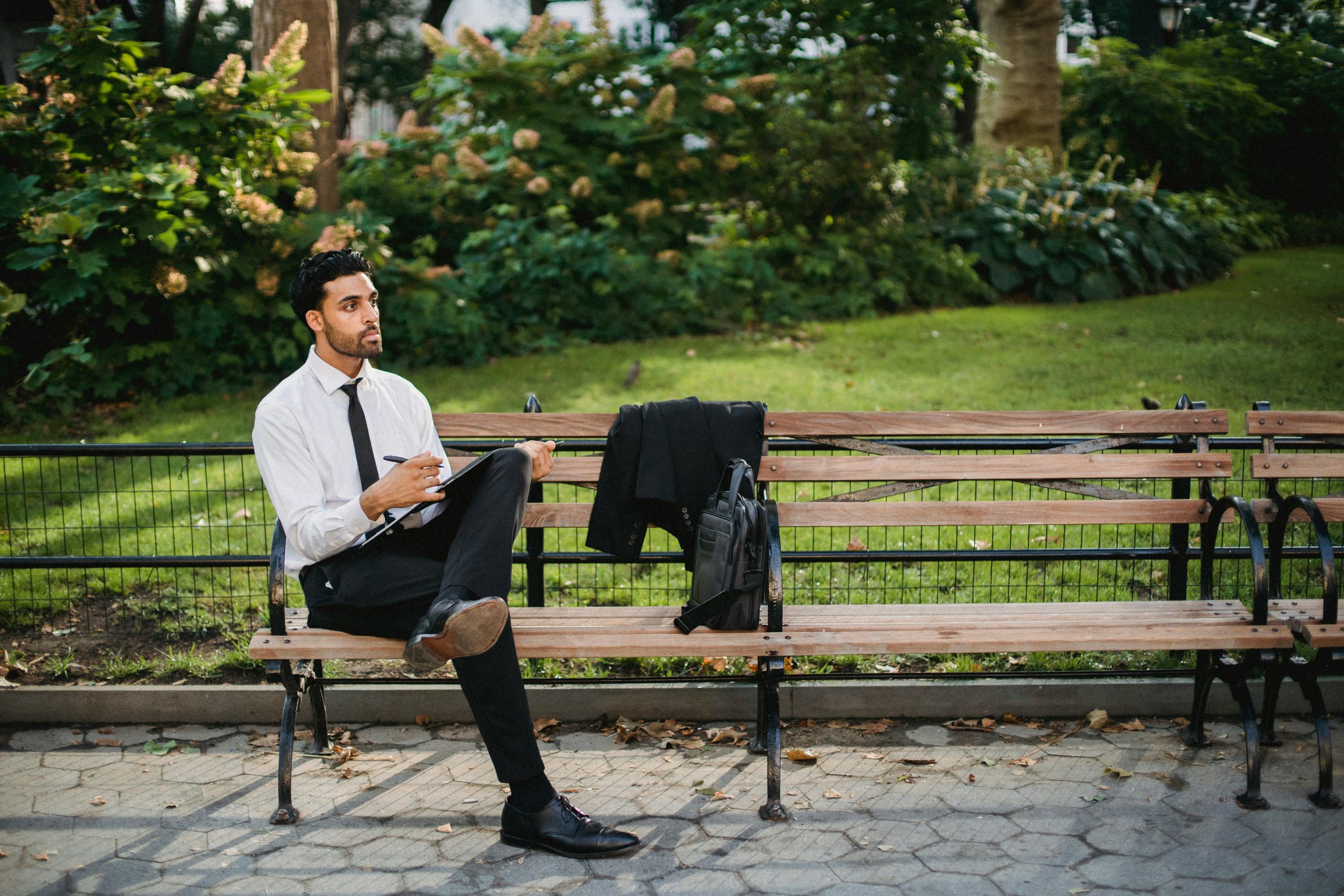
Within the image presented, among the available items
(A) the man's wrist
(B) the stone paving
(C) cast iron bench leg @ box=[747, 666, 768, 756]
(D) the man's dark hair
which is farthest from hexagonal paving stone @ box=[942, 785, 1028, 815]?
(D) the man's dark hair

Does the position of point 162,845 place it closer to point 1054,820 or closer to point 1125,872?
point 1054,820

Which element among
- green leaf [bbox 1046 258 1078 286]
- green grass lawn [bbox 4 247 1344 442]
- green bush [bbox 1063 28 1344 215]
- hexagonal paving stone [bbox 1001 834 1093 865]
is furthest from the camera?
green bush [bbox 1063 28 1344 215]

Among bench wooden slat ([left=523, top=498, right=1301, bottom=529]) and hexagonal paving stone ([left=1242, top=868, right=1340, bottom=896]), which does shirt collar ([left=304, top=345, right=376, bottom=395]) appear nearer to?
bench wooden slat ([left=523, top=498, right=1301, bottom=529])

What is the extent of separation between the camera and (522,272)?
9.93 m

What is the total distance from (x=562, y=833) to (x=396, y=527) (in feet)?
3.68

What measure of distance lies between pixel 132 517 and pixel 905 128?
9.51m

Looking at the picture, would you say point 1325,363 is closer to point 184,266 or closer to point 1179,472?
point 1179,472

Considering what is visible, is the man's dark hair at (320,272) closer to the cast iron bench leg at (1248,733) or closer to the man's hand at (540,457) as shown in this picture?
the man's hand at (540,457)

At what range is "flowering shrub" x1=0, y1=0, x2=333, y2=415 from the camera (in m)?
7.63

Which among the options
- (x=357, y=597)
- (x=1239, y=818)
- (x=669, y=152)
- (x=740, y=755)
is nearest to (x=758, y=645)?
(x=740, y=755)

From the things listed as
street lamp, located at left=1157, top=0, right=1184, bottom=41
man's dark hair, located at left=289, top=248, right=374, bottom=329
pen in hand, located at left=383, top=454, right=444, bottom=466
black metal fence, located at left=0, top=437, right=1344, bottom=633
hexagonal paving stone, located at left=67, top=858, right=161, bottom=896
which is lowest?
hexagonal paving stone, located at left=67, top=858, right=161, bottom=896

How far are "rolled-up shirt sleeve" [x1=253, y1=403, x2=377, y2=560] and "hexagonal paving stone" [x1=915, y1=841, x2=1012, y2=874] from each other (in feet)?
6.56

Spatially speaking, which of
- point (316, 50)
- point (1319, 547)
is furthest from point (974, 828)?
point (316, 50)

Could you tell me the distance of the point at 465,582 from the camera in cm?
335
